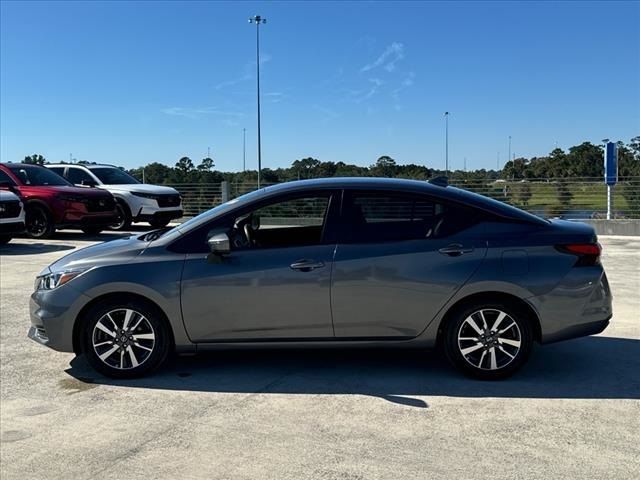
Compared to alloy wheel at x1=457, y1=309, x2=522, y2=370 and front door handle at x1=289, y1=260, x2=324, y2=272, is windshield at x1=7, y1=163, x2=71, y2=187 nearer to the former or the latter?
front door handle at x1=289, y1=260, x2=324, y2=272

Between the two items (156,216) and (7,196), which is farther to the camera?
(156,216)

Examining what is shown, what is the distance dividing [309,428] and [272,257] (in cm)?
133

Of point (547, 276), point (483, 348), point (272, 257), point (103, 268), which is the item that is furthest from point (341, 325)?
point (103, 268)

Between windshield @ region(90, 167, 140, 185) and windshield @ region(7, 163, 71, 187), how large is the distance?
192 cm

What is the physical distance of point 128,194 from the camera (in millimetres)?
16578

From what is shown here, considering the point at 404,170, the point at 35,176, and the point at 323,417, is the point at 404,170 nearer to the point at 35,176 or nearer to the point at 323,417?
the point at 35,176

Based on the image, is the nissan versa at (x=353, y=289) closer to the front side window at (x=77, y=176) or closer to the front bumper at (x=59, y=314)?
the front bumper at (x=59, y=314)

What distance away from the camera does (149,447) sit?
360 centimetres

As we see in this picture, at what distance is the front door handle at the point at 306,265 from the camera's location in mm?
4535

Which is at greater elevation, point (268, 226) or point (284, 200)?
point (284, 200)

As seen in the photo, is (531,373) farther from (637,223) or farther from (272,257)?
(637,223)

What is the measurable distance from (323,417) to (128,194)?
13.8 metres

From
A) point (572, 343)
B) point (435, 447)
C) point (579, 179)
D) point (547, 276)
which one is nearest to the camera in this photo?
point (435, 447)

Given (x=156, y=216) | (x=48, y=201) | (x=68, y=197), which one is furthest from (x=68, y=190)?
(x=156, y=216)
